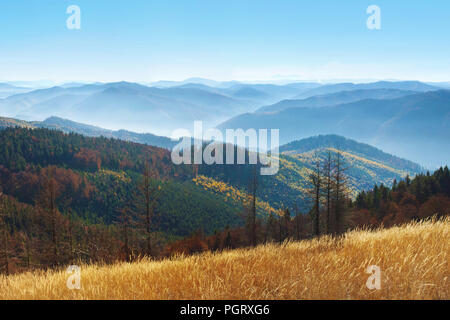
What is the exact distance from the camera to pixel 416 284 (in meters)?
3.98

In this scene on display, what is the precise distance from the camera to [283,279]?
14.8 feet

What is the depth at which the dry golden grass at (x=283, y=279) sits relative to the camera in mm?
3984
